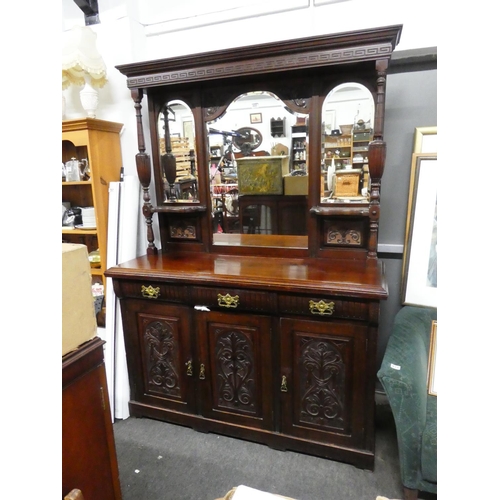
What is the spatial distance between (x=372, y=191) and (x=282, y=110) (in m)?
0.62

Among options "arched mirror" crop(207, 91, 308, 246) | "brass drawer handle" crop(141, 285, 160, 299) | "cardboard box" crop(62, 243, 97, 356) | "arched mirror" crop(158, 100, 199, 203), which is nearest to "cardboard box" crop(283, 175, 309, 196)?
"arched mirror" crop(207, 91, 308, 246)

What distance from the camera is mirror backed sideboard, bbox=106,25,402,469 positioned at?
60.0 inches

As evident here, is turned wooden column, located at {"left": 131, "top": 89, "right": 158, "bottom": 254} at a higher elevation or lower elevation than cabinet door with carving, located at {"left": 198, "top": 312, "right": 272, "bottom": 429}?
higher

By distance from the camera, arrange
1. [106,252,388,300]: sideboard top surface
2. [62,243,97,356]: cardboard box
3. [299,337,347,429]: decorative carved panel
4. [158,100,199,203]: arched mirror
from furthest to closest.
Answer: [158,100,199,203]: arched mirror < [299,337,347,429]: decorative carved panel < [106,252,388,300]: sideboard top surface < [62,243,97,356]: cardboard box

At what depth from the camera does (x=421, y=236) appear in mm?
1814

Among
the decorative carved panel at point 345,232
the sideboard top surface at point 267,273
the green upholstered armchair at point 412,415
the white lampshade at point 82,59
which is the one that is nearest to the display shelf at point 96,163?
the white lampshade at point 82,59

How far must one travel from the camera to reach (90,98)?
2.01 m

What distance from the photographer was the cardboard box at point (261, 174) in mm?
1819

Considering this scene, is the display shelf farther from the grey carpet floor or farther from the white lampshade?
the grey carpet floor

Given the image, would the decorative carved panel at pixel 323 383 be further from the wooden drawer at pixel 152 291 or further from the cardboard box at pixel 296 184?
the cardboard box at pixel 296 184

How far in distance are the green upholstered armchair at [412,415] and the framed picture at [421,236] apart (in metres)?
0.45
